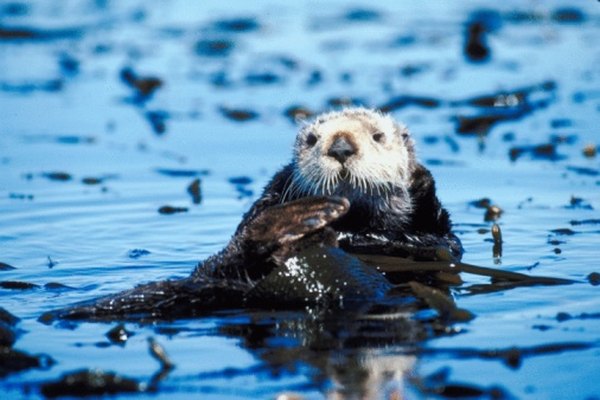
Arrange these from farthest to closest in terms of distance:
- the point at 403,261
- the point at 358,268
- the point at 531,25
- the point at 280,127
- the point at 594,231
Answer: the point at 531,25, the point at 280,127, the point at 594,231, the point at 403,261, the point at 358,268

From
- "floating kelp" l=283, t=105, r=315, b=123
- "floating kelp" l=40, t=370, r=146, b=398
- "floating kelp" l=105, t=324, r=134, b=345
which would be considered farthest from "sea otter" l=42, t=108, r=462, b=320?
"floating kelp" l=283, t=105, r=315, b=123

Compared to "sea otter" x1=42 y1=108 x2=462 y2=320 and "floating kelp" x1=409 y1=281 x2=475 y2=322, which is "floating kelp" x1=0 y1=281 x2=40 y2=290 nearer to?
"sea otter" x1=42 y1=108 x2=462 y2=320

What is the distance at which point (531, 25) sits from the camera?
15.5m

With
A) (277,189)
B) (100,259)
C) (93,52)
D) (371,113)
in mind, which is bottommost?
(100,259)

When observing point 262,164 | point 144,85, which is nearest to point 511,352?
point 262,164

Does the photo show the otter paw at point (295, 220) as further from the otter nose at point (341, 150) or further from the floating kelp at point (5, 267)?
the floating kelp at point (5, 267)

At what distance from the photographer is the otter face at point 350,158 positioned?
5.68 m

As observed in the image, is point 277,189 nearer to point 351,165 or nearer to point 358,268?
point 351,165

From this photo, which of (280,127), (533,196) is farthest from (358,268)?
(280,127)

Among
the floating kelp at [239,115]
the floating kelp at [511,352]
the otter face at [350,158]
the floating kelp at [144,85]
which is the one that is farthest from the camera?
the floating kelp at [144,85]

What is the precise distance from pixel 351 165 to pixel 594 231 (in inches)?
71.3

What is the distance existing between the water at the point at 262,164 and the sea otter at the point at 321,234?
0.12 m

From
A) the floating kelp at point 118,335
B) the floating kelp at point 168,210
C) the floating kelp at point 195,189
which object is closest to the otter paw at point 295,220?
the floating kelp at point 118,335

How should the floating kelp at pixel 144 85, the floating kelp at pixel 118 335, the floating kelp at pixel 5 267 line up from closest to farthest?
1. the floating kelp at pixel 118 335
2. the floating kelp at pixel 5 267
3. the floating kelp at pixel 144 85
